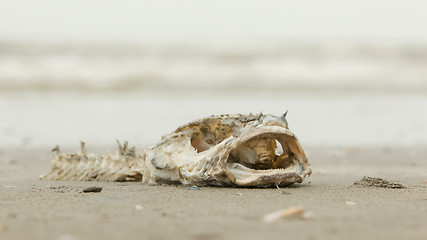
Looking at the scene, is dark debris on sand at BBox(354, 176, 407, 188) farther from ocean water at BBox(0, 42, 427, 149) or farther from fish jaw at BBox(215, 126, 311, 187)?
ocean water at BBox(0, 42, 427, 149)

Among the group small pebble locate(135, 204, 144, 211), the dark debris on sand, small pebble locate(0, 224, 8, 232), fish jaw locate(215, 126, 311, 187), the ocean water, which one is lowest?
small pebble locate(0, 224, 8, 232)

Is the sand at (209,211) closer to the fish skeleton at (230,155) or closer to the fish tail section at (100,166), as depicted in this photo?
the fish skeleton at (230,155)

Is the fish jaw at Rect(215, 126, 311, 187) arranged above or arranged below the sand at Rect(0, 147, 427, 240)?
above

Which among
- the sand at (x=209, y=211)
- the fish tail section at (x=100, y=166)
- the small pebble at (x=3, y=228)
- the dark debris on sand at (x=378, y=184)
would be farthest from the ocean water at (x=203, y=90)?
the small pebble at (x=3, y=228)

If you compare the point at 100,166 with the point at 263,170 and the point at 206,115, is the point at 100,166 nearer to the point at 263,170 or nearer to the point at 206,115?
the point at 263,170

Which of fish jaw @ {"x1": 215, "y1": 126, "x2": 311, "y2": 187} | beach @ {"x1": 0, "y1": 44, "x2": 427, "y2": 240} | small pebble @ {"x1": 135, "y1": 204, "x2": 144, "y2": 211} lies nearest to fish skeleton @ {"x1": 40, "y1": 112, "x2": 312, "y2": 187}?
fish jaw @ {"x1": 215, "y1": 126, "x2": 311, "y2": 187}
